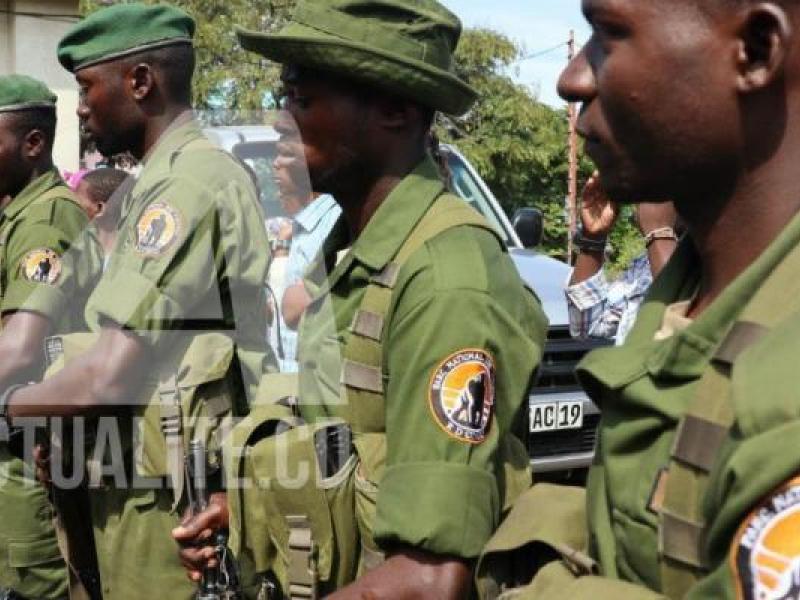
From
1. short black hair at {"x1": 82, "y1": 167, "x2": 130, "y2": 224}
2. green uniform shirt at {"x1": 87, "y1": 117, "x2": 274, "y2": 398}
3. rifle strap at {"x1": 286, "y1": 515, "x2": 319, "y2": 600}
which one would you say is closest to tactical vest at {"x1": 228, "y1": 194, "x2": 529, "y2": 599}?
rifle strap at {"x1": 286, "y1": 515, "x2": 319, "y2": 600}

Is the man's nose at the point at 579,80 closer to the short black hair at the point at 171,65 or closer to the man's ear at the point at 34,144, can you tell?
the short black hair at the point at 171,65

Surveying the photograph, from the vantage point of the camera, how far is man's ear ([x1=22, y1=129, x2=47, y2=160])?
14.3 feet

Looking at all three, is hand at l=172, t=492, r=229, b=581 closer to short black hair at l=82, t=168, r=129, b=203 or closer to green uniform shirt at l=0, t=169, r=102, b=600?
green uniform shirt at l=0, t=169, r=102, b=600

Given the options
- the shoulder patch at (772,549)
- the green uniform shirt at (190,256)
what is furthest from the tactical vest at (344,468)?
the shoulder patch at (772,549)

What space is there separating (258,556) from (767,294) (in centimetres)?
148

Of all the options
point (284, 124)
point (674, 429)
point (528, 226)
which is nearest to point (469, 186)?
point (528, 226)

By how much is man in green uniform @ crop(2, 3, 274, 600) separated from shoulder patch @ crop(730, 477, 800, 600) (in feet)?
6.70

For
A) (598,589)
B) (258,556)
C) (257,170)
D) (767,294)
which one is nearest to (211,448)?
(258,556)

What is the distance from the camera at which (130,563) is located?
3105 mm

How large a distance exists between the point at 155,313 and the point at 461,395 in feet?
3.72

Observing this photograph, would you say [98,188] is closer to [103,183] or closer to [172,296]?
[103,183]

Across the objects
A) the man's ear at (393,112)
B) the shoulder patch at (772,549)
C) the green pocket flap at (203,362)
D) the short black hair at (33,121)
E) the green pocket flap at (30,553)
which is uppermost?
the shoulder patch at (772,549)

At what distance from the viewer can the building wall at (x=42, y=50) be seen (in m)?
9.49

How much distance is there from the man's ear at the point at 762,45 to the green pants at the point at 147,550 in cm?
228
